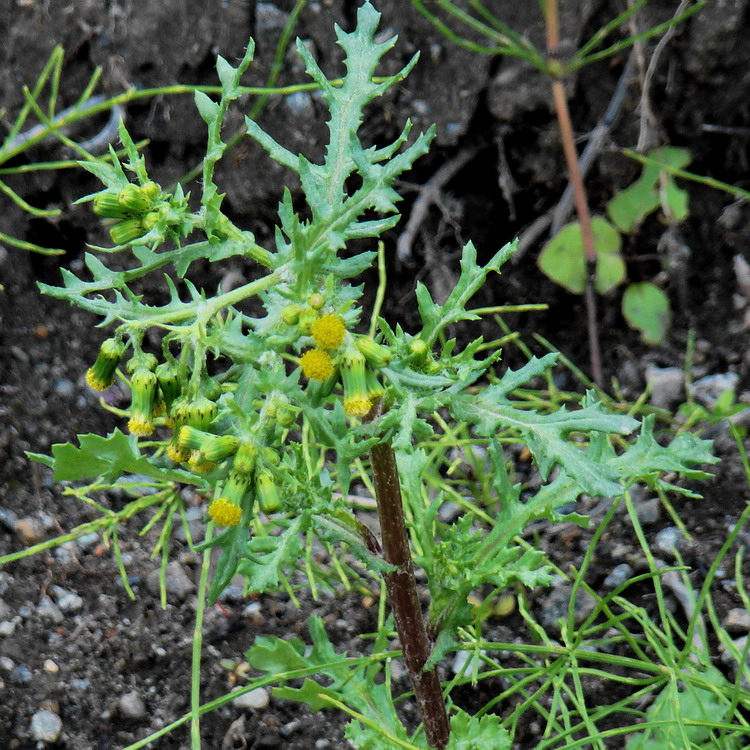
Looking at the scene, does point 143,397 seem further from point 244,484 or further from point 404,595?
point 404,595

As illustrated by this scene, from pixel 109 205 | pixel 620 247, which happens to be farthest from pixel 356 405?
pixel 620 247

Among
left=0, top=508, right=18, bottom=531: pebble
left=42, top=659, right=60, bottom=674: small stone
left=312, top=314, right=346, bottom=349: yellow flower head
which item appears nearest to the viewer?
left=312, top=314, right=346, bottom=349: yellow flower head

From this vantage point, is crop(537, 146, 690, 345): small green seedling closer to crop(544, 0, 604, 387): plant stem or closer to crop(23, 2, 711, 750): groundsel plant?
crop(544, 0, 604, 387): plant stem

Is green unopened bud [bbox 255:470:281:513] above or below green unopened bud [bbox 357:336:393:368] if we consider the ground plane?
below

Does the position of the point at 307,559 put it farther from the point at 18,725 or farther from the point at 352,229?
the point at 352,229

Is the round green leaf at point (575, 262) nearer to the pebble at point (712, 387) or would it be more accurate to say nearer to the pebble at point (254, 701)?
the pebble at point (712, 387)

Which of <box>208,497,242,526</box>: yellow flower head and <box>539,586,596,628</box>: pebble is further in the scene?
<box>539,586,596,628</box>: pebble

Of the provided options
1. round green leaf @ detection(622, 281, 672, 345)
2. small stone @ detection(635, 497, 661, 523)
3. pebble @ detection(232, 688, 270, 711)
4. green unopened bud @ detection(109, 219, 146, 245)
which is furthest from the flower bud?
round green leaf @ detection(622, 281, 672, 345)
